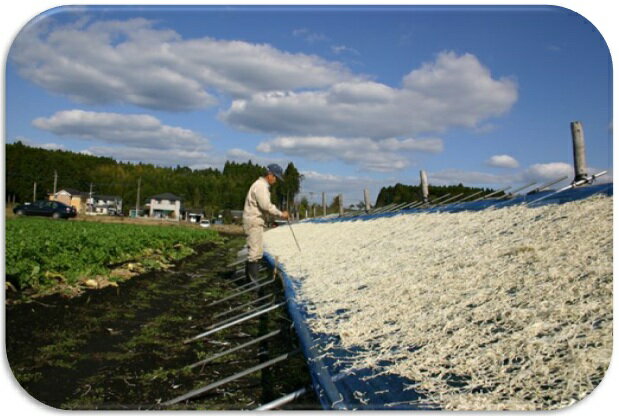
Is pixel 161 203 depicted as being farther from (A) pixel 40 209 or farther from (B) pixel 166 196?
(A) pixel 40 209

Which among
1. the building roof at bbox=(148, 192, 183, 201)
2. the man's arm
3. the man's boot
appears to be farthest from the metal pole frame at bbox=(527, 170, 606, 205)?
the building roof at bbox=(148, 192, 183, 201)

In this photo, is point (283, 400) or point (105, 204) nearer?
point (283, 400)

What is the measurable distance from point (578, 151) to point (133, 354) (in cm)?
324

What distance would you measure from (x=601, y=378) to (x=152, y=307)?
4.16 m

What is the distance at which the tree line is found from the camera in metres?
2.81

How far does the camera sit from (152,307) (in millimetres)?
5102

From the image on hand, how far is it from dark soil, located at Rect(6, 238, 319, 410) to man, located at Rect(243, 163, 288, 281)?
0.52m

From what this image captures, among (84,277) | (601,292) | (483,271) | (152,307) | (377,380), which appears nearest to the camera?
(377,380)

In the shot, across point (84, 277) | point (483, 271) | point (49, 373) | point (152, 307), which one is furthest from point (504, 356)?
point (84, 277)

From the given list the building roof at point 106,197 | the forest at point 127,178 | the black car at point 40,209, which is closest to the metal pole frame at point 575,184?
the forest at point 127,178

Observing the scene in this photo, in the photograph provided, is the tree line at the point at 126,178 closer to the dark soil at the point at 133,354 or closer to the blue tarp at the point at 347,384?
the dark soil at the point at 133,354

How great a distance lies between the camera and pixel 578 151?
11.3 ft

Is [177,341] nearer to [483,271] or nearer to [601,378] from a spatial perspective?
[483,271]

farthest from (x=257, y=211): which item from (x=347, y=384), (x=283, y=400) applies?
(x=347, y=384)
